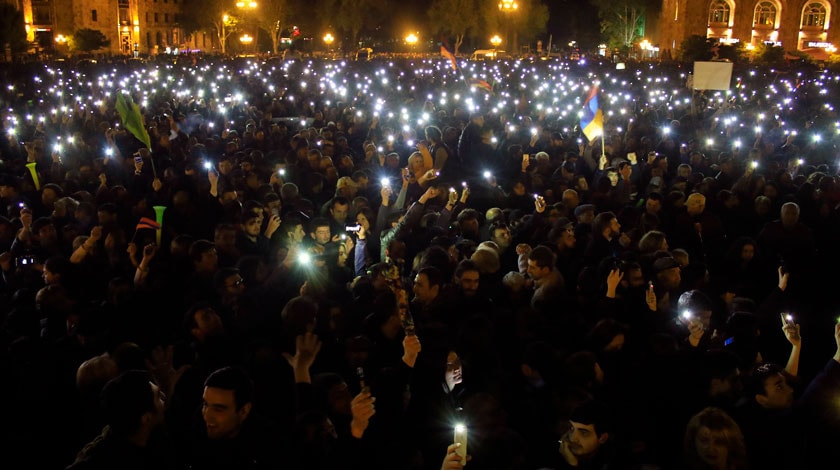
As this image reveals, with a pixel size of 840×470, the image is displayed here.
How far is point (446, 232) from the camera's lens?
7.16 metres

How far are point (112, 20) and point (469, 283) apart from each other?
298 feet

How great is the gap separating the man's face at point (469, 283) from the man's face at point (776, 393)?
2.07 m

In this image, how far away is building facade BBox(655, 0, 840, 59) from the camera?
56.4 metres

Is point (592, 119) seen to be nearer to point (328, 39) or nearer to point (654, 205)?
point (654, 205)

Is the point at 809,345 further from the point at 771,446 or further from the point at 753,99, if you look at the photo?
the point at 753,99

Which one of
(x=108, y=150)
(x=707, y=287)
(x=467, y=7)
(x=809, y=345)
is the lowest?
(x=809, y=345)

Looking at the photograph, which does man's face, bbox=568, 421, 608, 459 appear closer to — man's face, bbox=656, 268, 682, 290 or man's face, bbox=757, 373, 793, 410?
man's face, bbox=757, 373, 793, 410

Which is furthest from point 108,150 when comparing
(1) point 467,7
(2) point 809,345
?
(1) point 467,7

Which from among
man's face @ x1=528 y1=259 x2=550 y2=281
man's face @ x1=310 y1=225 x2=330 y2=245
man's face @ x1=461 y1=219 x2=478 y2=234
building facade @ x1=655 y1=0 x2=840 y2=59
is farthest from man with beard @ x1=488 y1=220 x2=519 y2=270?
building facade @ x1=655 y1=0 x2=840 y2=59

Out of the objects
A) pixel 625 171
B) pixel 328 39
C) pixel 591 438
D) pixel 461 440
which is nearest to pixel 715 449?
pixel 591 438

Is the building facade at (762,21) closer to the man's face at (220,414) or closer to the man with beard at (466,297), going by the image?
the man with beard at (466,297)

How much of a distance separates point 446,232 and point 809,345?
3420 millimetres

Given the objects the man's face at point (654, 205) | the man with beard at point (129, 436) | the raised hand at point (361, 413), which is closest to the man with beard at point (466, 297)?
the raised hand at point (361, 413)

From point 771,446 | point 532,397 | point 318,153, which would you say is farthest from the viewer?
point 318,153
